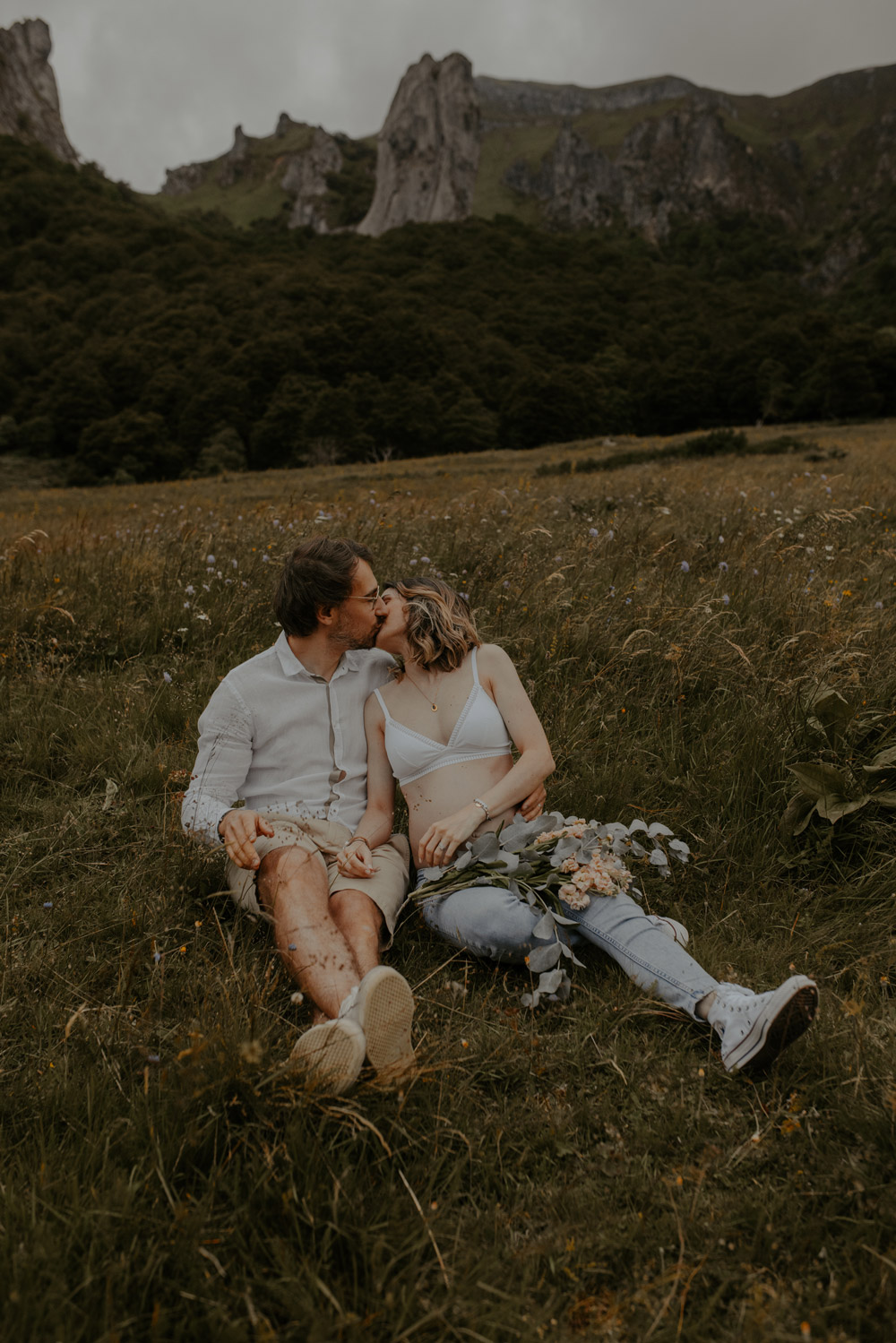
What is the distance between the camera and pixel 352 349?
2226 inches

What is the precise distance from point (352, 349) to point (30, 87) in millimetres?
120822

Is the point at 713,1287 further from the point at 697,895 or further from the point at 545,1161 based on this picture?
the point at 697,895

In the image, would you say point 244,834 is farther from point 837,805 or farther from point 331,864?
point 837,805

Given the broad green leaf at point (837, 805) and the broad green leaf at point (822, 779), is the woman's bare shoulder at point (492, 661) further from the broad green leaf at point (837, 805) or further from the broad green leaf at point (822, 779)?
the broad green leaf at point (837, 805)

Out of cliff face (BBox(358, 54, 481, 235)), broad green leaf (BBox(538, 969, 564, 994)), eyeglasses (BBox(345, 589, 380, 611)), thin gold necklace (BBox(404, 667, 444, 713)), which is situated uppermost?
cliff face (BBox(358, 54, 481, 235))

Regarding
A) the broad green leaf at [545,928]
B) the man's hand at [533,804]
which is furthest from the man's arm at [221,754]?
the broad green leaf at [545,928]

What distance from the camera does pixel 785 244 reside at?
5123 inches

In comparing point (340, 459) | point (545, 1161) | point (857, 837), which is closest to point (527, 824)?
point (545, 1161)

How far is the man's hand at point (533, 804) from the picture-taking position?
3436mm

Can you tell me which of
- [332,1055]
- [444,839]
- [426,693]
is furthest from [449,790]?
[332,1055]

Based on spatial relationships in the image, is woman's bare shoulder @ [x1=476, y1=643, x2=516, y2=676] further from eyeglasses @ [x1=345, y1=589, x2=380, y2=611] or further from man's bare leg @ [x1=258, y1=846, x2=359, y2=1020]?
man's bare leg @ [x1=258, y1=846, x2=359, y2=1020]

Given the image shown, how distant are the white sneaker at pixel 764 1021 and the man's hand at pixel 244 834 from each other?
1725mm

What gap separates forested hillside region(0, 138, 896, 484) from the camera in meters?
49.5

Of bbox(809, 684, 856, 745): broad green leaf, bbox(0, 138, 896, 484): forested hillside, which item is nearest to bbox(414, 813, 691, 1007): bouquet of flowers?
bbox(809, 684, 856, 745): broad green leaf
